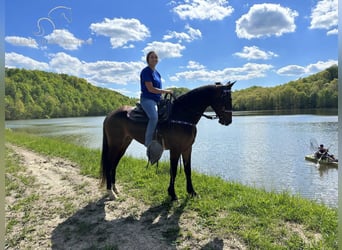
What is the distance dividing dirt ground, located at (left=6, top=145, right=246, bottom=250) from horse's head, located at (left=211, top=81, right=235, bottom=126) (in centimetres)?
181

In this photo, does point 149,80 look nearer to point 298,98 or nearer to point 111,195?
point 111,195

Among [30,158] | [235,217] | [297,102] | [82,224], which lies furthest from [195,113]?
[297,102]

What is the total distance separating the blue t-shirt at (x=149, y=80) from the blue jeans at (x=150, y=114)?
10 centimetres

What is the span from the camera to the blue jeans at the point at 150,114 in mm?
5172

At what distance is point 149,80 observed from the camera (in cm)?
510

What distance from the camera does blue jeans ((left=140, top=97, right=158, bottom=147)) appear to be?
5.17 metres

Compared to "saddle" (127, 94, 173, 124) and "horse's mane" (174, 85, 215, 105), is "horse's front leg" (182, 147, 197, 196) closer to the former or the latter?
"saddle" (127, 94, 173, 124)

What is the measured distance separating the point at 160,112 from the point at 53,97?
339 feet

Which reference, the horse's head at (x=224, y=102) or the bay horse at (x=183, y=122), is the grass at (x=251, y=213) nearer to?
the bay horse at (x=183, y=122)

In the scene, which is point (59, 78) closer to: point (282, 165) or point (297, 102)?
point (297, 102)

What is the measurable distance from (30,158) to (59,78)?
12111 centimetres

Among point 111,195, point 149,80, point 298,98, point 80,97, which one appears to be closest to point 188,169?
point 111,195

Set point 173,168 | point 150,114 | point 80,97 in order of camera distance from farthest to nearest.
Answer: point 80,97, point 173,168, point 150,114

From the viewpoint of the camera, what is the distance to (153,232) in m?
4.28
